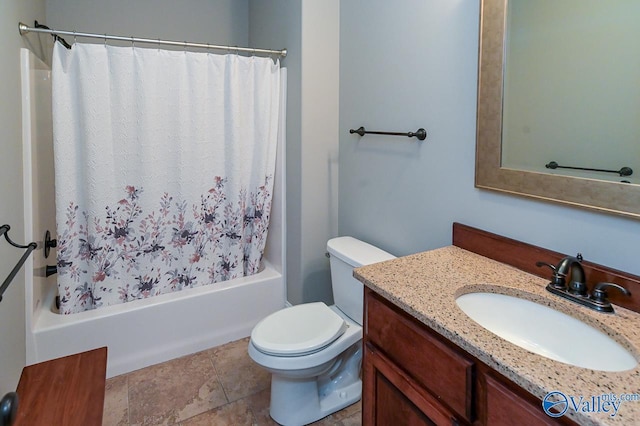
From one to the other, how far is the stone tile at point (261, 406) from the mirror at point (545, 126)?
1.40m

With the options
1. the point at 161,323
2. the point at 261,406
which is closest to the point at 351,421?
the point at 261,406

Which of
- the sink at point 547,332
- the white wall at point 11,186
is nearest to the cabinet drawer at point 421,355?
the sink at point 547,332

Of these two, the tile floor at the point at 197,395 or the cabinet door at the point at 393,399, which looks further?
the tile floor at the point at 197,395

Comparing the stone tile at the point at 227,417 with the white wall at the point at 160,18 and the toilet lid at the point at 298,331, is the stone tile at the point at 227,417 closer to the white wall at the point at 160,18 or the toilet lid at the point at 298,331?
the toilet lid at the point at 298,331

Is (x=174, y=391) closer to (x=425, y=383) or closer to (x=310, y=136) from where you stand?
(x=425, y=383)

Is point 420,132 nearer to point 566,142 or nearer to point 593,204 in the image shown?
point 566,142

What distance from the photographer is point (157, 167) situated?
2.13 m

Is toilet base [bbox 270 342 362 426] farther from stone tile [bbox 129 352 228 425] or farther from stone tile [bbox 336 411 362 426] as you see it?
stone tile [bbox 129 352 228 425]

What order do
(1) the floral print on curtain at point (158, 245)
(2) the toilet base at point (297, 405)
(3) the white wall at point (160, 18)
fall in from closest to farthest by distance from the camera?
(2) the toilet base at point (297, 405)
(1) the floral print on curtain at point (158, 245)
(3) the white wall at point (160, 18)

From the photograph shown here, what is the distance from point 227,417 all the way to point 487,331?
1375 mm

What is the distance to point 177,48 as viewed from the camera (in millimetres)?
2865

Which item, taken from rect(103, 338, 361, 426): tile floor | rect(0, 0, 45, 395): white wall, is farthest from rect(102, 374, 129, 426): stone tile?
rect(0, 0, 45, 395): white wall

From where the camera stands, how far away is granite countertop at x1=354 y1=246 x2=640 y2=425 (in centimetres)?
71

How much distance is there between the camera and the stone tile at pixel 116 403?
175cm
